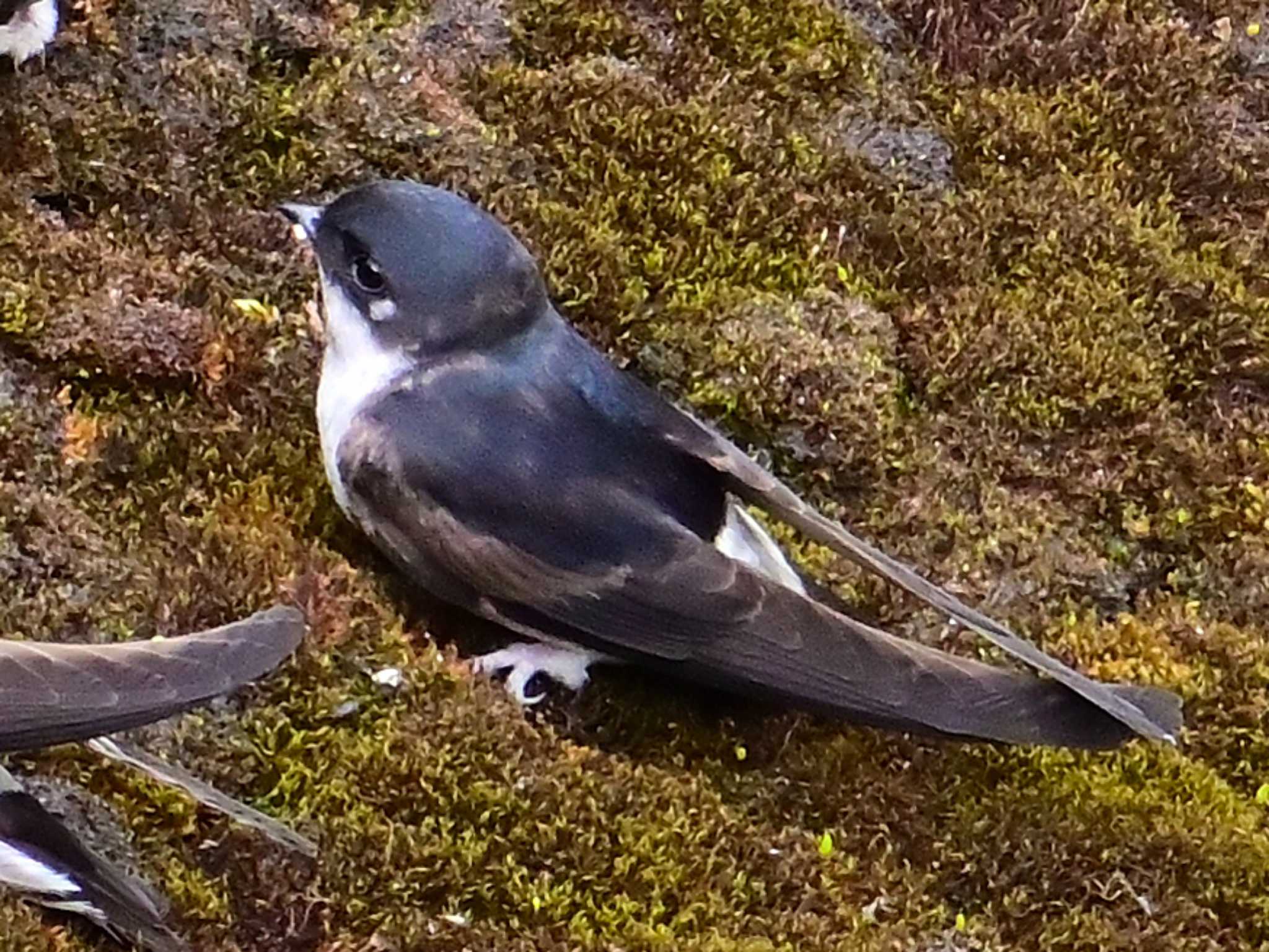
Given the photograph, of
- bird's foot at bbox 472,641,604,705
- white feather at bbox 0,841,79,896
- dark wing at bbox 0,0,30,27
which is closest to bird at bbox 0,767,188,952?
white feather at bbox 0,841,79,896

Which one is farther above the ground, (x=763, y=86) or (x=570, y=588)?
(x=763, y=86)

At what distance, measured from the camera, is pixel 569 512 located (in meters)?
2.21

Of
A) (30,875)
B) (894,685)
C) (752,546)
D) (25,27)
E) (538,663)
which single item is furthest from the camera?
(25,27)

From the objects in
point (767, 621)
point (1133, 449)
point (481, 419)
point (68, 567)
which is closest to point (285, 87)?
point (481, 419)

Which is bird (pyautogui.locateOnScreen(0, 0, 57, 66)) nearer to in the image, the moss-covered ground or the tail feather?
the moss-covered ground

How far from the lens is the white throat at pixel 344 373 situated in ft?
7.50

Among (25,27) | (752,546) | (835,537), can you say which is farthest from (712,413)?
(25,27)

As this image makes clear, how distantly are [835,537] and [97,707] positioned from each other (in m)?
0.95

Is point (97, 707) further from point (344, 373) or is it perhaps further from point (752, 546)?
point (752, 546)

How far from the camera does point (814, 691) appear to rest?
7.02ft

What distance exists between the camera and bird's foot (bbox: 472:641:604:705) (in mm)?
2242

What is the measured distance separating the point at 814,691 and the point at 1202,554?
2.33 feet

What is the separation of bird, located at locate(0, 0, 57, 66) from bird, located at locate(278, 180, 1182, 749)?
462 millimetres

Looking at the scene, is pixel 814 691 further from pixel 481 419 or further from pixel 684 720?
pixel 481 419
